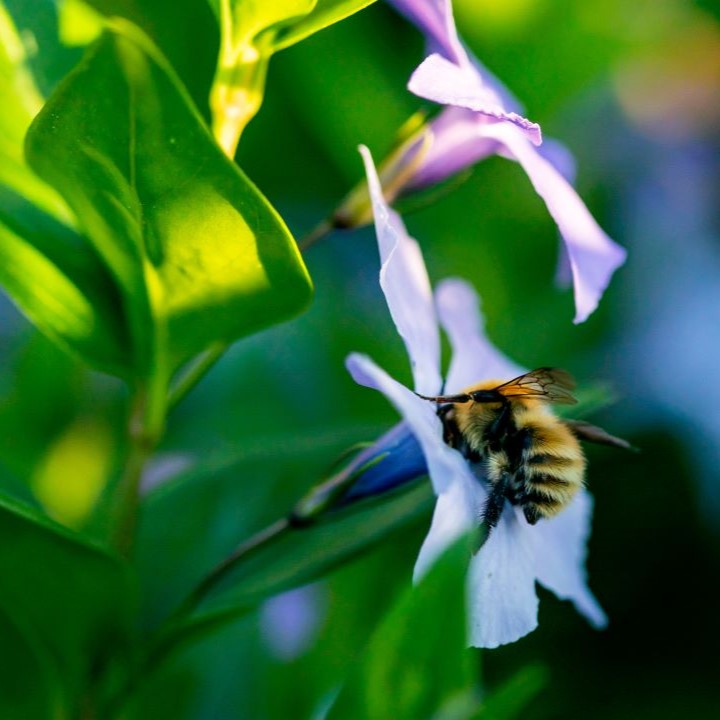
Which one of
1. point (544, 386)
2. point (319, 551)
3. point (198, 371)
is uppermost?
point (198, 371)

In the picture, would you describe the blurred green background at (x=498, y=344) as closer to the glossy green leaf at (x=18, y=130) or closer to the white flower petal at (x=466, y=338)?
the white flower petal at (x=466, y=338)

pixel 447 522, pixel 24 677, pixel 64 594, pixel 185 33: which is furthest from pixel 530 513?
pixel 185 33

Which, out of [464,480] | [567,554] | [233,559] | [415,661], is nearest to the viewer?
[415,661]

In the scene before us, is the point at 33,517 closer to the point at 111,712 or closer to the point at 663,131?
the point at 111,712

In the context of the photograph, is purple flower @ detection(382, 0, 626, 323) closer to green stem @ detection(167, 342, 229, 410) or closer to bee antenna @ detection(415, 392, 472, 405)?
bee antenna @ detection(415, 392, 472, 405)

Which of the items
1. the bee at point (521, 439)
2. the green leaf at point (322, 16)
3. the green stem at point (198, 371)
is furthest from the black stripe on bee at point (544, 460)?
the green leaf at point (322, 16)

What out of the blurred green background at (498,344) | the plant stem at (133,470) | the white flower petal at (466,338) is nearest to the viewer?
the plant stem at (133,470)

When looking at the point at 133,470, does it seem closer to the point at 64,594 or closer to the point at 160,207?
the point at 64,594
